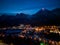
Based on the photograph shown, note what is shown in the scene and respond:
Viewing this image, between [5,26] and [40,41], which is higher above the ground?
[5,26]

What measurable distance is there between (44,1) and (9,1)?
0.68 metres

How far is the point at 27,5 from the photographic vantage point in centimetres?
263

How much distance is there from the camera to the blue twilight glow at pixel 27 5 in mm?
2596

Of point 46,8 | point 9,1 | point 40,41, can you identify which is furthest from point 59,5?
point 9,1

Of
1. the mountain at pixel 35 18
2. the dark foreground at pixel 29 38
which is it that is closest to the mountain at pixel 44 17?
the mountain at pixel 35 18

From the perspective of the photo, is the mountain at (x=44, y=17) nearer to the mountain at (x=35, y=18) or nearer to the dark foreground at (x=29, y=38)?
the mountain at (x=35, y=18)

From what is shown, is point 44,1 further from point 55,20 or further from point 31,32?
point 31,32

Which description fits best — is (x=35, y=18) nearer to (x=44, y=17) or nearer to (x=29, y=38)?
(x=44, y=17)

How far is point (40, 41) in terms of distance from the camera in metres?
2.61

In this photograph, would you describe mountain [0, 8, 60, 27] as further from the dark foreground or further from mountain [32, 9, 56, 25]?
the dark foreground

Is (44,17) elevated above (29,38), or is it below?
above

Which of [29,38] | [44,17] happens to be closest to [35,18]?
[44,17]

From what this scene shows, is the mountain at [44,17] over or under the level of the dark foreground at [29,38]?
over

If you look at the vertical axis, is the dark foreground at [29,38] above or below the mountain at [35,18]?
below
